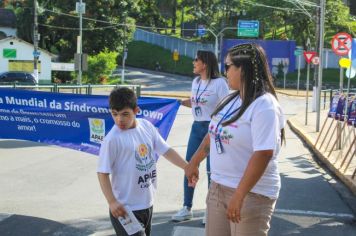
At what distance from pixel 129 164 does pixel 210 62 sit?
2595 mm

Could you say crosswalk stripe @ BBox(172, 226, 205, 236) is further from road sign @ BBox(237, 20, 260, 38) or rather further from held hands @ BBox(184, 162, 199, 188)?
road sign @ BBox(237, 20, 260, 38)

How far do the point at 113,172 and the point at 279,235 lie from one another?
2839mm

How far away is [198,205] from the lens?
7.33 m

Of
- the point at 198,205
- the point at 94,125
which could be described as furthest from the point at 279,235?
the point at 94,125

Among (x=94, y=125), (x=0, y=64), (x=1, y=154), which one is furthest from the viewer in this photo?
(x=0, y=64)

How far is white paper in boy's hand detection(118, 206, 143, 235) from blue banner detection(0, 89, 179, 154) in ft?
9.70

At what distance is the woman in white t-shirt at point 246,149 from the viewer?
323 cm

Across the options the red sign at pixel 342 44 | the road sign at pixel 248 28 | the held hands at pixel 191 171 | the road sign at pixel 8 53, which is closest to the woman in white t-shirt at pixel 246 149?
the held hands at pixel 191 171

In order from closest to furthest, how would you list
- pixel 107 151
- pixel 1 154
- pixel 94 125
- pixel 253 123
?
pixel 253 123, pixel 107 151, pixel 94 125, pixel 1 154

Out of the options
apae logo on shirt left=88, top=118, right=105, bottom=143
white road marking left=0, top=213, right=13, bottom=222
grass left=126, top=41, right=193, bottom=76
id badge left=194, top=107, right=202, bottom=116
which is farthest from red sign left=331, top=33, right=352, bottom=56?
grass left=126, top=41, right=193, bottom=76

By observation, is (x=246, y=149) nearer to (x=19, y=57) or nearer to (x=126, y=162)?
(x=126, y=162)

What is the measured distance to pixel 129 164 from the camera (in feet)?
12.5

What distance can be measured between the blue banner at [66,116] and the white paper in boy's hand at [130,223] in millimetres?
2956

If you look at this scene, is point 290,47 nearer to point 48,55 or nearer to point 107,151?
point 48,55
